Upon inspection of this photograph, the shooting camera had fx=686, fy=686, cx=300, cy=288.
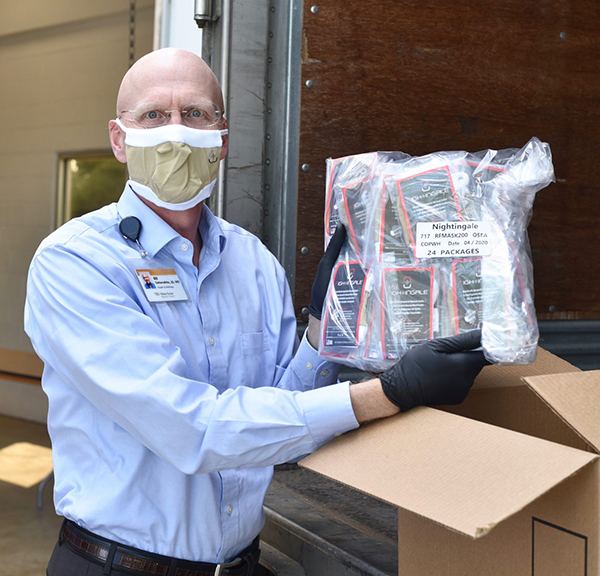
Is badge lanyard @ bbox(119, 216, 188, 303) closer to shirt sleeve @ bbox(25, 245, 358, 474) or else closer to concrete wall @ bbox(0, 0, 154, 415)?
shirt sleeve @ bbox(25, 245, 358, 474)

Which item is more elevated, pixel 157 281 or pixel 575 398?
pixel 157 281

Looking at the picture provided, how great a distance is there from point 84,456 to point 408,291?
732 millimetres

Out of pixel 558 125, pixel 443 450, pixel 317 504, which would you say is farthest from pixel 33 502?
pixel 443 450

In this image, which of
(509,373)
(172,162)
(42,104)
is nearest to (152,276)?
(172,162)

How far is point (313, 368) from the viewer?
147cm

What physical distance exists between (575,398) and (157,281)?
2.65 ft

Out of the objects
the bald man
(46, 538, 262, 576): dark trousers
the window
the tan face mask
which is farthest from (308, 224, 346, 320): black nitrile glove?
the window

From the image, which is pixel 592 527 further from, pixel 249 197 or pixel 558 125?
pixel 558 125

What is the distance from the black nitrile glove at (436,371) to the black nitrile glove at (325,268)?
0.88 feet

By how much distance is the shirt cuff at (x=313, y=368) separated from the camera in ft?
4.80

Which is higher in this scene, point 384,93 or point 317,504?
point 384,93

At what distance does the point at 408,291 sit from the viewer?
3.72ft

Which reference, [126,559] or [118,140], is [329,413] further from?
[118,140]

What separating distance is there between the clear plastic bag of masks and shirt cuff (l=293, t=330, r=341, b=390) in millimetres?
241
